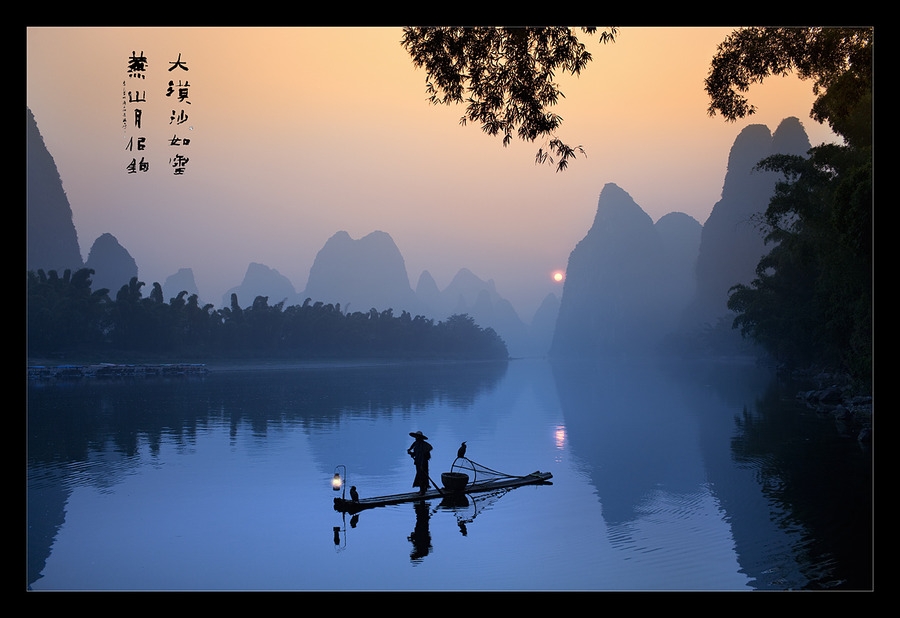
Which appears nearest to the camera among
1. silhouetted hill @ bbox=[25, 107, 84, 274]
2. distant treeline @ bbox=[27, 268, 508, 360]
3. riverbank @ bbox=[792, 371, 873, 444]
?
riverbank @ bbox=[792, 371, 873, 444]

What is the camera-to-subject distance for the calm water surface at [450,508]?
11.3m

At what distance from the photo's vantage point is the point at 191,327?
99562mm

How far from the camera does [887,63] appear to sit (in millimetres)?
6895

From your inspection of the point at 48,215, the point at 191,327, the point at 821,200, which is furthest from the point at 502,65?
the point at 48,215

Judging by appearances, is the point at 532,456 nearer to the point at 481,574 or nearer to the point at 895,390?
the point at 481,574

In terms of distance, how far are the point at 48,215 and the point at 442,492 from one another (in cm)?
20301

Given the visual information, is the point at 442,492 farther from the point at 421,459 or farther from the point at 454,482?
the point at 421,459

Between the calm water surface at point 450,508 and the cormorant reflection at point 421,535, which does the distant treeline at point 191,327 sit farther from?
the cormorant reflection at point 421,535

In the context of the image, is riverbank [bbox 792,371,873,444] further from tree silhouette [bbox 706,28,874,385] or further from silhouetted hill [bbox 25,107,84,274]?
silhouetted hill [bbox 25,107,84,274]

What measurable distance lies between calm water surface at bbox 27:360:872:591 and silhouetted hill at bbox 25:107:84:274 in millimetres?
166438

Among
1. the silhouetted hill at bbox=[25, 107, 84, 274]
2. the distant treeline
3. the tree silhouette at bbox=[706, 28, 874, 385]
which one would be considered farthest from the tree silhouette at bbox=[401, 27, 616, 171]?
the silhouetted hill at bbox=[25, 107, 84, 274]

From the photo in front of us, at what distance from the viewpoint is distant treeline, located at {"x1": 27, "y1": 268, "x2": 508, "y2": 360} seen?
79000 millimetres

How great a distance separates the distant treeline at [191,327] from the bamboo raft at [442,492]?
68141 mm
